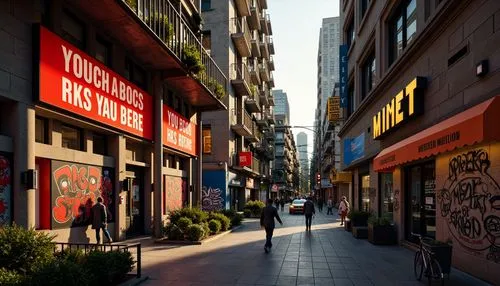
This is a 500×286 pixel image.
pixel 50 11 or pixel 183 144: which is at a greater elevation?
pixel 50 11

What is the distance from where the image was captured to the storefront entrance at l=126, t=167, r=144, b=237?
640 inches

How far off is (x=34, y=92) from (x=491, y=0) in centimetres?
1002

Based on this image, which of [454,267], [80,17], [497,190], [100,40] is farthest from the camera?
[100,40]

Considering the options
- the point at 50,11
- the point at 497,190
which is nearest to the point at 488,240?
the point at 497,190

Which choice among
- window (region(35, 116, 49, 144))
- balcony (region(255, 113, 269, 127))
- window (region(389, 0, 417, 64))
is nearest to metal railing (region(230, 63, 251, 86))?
balcony (region(255, 113, 269, 127))

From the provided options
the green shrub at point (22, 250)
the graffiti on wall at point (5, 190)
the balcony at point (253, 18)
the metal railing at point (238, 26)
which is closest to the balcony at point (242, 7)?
the metal railing at point (238, 26)

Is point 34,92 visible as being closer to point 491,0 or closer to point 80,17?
point 80,17

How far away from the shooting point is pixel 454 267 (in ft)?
33.9

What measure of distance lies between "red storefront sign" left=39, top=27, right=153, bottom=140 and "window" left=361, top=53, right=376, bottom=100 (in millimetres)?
11727

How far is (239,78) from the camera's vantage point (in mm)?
35219

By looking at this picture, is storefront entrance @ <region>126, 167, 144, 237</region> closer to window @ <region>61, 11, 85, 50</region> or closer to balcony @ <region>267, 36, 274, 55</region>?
window @ <region>61, 11, 85, 50</region>

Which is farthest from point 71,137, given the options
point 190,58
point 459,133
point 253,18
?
point 253,18

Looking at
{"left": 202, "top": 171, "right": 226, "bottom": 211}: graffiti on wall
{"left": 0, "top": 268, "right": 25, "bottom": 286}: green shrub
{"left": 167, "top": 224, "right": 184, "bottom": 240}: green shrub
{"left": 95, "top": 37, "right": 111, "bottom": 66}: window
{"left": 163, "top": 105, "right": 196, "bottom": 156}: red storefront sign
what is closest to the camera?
{"left": 0, "top": 268, "right": 25, "bottom": 286}: green shrub

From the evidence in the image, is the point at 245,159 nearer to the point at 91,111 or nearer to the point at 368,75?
the point at 368,75
